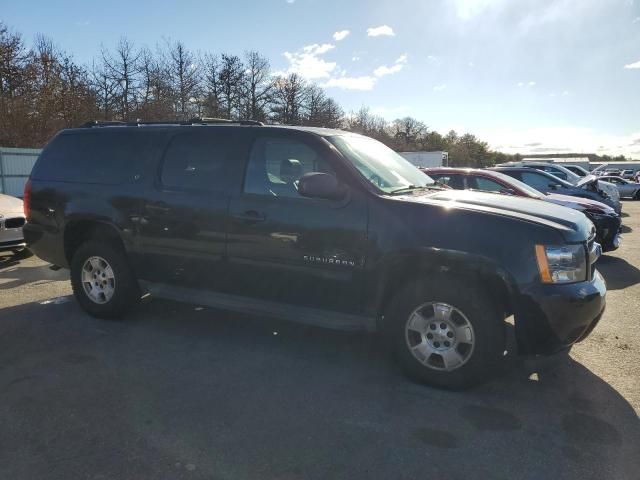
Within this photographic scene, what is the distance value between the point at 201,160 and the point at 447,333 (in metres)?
2.66

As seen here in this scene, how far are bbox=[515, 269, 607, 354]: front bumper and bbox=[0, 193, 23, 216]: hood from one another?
7.98m

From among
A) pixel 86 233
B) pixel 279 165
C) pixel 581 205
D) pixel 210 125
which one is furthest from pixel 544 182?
pixel 86 233

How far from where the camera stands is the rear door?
174 inches

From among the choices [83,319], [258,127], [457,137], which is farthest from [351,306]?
[457,137]

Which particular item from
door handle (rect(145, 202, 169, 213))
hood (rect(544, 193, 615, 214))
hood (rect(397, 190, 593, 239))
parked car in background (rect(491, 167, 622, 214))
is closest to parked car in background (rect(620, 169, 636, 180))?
parked car in background (rect(491, 167, 622, 214))

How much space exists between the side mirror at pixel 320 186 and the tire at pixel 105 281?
7.61 feet

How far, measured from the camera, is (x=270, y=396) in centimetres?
356

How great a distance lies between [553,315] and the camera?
3.37 meters

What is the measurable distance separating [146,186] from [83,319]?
1640mm

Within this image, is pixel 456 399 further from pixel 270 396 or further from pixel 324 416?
pixel 270 396

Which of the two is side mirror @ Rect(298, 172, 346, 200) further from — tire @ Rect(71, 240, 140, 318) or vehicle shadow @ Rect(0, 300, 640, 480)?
tire @ Rect(71, 240, 140, 318)

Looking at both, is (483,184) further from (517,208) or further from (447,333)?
(447,333)

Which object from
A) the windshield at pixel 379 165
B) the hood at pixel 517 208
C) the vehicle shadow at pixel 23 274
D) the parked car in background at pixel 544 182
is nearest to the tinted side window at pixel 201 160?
the windshield at pixel 379 165

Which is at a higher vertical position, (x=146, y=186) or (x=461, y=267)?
(x=146, y=186)
